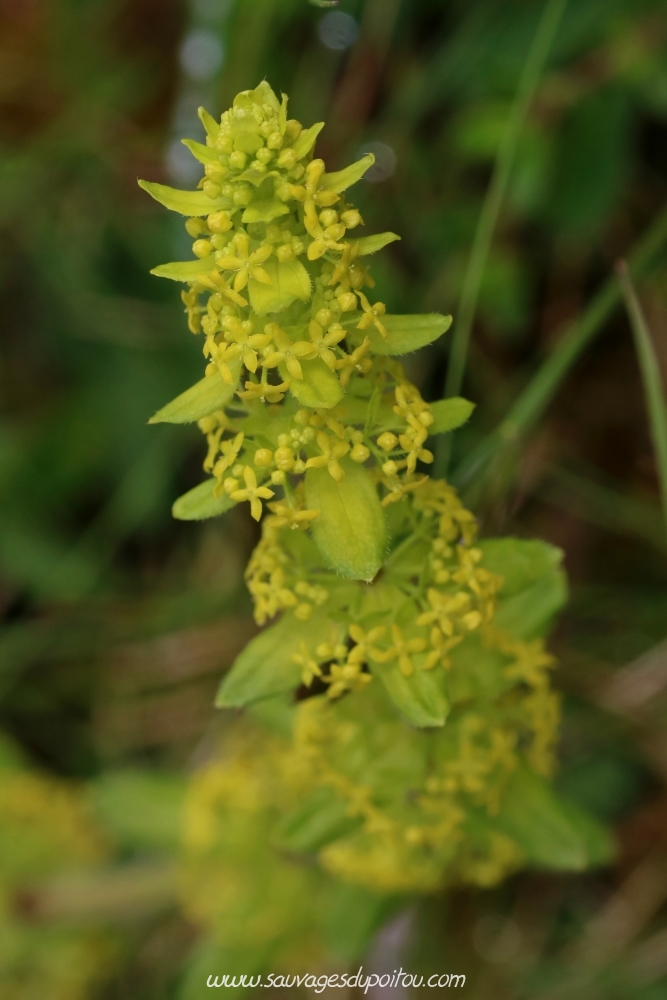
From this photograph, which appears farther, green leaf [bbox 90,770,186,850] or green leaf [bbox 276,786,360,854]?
green leaf [bbox 90,770,186,850]

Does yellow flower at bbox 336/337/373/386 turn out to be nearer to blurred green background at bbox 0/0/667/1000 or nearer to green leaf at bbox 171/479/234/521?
green leaf at bbox 171/479/234/521

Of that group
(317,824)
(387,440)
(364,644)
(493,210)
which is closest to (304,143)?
(387,440)

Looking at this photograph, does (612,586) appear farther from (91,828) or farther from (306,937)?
(91,828)

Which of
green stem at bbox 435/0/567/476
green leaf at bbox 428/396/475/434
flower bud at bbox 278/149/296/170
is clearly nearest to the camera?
flower bud at bbox 278/149/296/170

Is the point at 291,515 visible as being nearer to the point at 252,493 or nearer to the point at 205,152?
the point at 252,493

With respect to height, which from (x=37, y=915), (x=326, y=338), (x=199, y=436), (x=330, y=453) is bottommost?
(x=37, y=915)

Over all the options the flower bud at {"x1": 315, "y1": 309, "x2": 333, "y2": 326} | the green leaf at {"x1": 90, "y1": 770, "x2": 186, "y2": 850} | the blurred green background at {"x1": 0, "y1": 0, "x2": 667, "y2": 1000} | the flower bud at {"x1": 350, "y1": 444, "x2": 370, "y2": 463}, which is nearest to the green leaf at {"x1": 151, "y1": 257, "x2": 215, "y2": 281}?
the flower bud at {"x1": 315, "y1": 309, "x2": 333, "y2": 326}

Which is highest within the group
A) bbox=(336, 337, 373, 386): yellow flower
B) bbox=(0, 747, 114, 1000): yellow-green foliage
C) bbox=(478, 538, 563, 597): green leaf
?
bbox=(336, 337, 373, 386): yellow flower

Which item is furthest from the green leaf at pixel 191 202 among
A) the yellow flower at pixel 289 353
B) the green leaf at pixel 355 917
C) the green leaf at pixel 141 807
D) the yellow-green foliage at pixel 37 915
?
the yellow-green foliage at pixel 37 915
